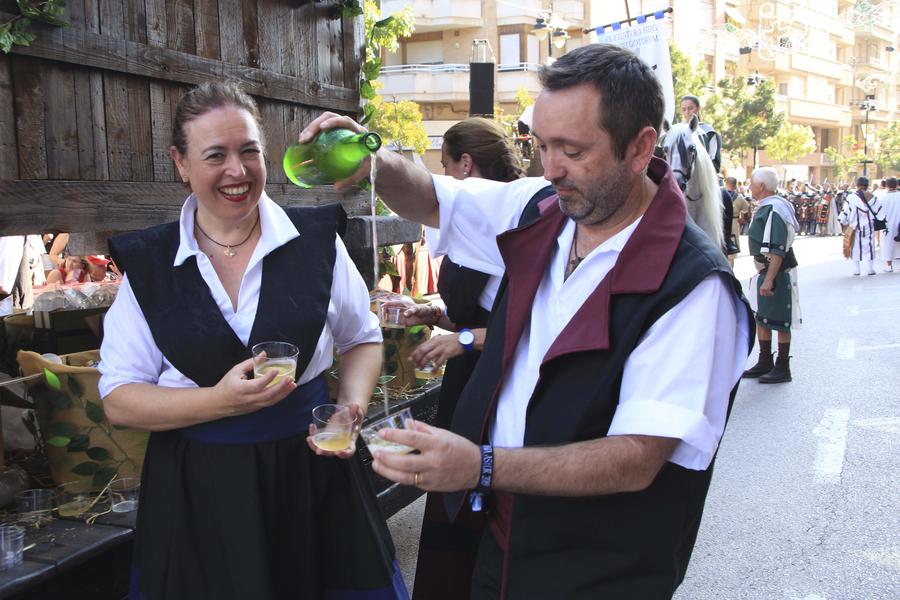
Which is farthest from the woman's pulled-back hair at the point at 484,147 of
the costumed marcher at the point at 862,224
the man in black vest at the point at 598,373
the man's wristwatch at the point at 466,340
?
the costumed marcher at the point at 862,224

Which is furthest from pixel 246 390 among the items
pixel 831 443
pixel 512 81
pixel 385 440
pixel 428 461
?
pixel 512 81

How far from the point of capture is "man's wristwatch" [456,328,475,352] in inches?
124

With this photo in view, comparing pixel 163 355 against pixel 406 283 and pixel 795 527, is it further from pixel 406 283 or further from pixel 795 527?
pixel 406 283

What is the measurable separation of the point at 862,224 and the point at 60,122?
54.6 ft

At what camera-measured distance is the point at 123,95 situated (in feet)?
11.0

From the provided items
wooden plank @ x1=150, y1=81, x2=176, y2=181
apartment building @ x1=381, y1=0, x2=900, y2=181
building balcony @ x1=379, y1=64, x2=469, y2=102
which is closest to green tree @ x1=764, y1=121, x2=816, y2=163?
apartment building @ x1=381, y1=0, x2=900, y2=181

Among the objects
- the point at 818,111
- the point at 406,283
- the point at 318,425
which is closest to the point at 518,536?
the point at 318,425

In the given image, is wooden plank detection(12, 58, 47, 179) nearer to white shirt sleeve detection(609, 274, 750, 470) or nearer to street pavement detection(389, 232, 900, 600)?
white shirt sleeve detection(609, 274, 750, 470)

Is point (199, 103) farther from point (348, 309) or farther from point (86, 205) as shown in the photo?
point (86, 205)

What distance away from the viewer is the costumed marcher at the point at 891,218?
17.1 m

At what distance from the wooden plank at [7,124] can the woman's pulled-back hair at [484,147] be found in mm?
1753

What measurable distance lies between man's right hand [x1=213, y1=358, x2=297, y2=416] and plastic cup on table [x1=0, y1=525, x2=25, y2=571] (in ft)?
3.22

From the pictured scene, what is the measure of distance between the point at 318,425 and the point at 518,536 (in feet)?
1.86

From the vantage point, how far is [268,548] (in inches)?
88.0
